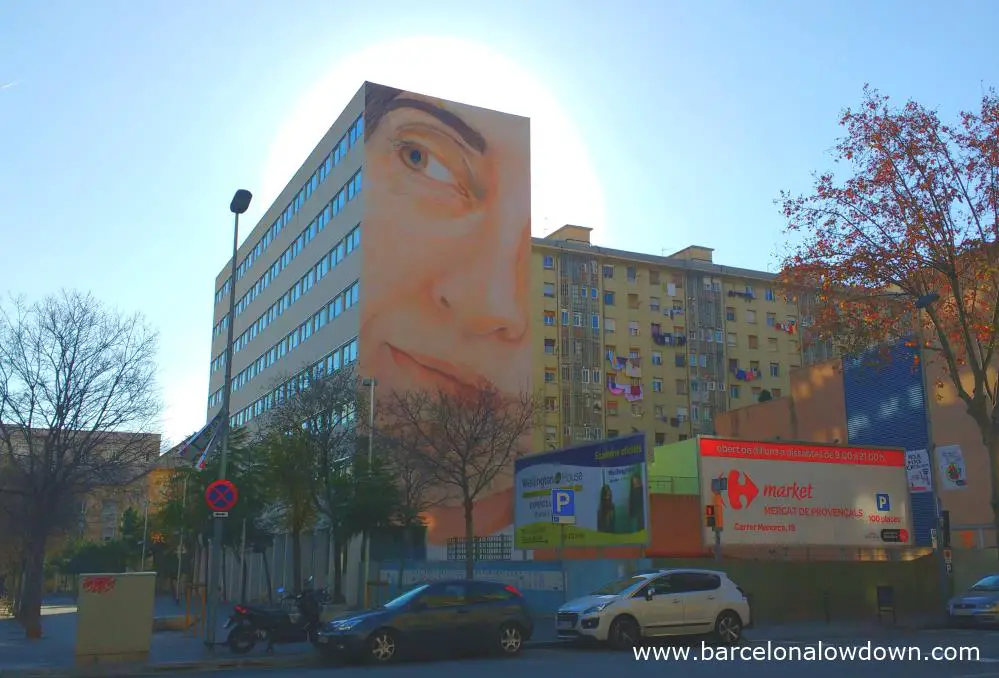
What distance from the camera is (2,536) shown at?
47469mm

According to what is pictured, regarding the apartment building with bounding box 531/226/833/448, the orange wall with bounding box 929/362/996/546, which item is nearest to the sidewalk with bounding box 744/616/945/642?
the orange wall with bounding box 929/362/996/546

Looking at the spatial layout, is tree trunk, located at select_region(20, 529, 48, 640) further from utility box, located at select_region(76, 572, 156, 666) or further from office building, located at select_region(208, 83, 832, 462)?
office building, located at select_region(208, 83, 832, 462)

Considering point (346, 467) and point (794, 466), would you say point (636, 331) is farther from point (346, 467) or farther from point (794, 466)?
point (794, 466)

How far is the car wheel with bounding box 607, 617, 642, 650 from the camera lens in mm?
18188

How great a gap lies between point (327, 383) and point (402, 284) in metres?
13.0

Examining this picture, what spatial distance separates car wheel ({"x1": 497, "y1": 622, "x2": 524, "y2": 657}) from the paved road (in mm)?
359

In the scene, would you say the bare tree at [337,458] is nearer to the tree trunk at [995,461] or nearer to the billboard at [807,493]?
the billboard at [807,493]

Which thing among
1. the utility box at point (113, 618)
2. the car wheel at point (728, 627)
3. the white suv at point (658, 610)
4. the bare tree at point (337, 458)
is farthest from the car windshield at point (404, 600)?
the bare tree at point (337, 458)

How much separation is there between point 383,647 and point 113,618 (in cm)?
499

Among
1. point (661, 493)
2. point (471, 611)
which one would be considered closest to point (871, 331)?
point (661, 493)

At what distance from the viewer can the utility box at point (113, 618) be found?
16672 millimetres

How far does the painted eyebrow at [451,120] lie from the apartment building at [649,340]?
14.3 m

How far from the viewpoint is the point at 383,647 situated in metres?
16.3

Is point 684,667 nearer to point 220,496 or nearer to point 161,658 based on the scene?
point 220,496
